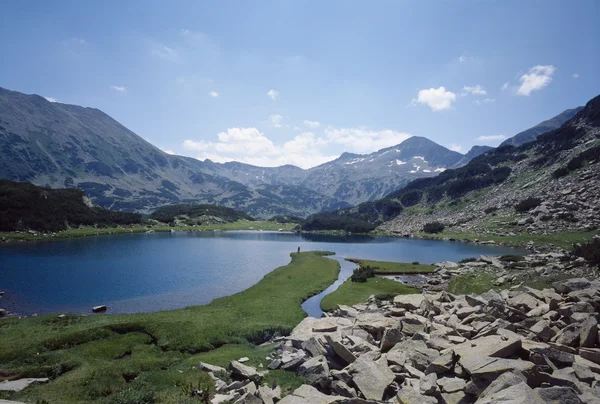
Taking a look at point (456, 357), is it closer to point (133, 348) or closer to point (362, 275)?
point (133, 348)

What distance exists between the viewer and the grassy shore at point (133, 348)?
20.3m

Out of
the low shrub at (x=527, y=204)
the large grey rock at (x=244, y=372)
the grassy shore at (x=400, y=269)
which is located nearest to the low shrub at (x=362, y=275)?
the grassy shore at (x=400, y=269)

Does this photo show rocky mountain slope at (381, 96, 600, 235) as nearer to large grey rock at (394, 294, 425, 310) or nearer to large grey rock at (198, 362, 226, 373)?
large grey rock at (394, 294, 425, 310)

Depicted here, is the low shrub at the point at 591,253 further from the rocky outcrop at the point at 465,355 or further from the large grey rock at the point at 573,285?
the rocky outcrop at the point at 465,355

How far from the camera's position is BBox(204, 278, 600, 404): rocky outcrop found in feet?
50.2

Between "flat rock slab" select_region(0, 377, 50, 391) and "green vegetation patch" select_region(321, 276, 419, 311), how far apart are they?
35.0 m

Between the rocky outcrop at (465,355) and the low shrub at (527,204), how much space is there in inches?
5745

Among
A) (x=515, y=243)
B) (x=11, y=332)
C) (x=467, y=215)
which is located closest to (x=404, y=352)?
(x=11, y=332)

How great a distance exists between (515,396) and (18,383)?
29.9 metres

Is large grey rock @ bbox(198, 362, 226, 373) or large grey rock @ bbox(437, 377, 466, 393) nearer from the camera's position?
large grey rock @ bbox(437, 377, 466, 393)

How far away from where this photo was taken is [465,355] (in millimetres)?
18219

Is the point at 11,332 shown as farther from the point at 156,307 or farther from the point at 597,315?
the point at 597,315

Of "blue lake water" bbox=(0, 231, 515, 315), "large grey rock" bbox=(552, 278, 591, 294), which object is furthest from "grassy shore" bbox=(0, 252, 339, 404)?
"large grey rock" bbox=(552, 278, 591, 294)

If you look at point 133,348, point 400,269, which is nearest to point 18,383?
point 133,348
